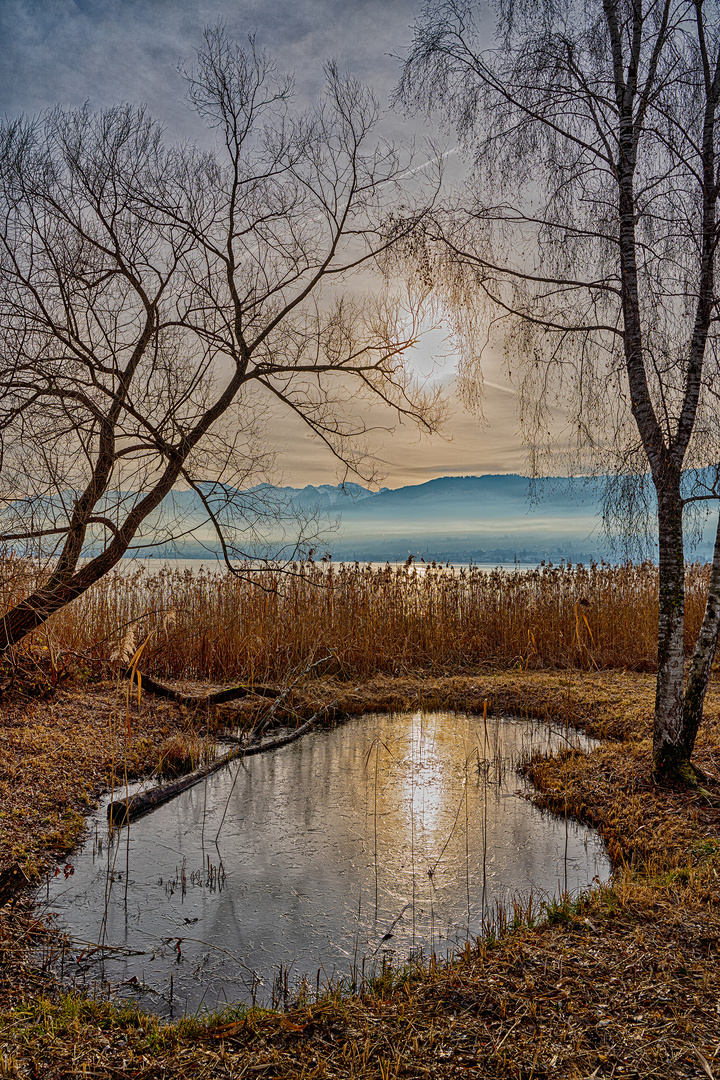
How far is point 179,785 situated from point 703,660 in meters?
3.82

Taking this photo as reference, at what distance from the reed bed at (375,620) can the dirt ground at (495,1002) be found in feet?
13.2

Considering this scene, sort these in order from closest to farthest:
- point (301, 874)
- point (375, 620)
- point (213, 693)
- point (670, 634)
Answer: point (301, 874) < point (670, 634) < point (213, 693) < point (375, 620)

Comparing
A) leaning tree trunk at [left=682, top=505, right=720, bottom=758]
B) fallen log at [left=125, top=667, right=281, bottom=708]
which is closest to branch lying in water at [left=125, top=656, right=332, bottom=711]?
fallen log at [left=125, top=667, right=281, bottom=708]

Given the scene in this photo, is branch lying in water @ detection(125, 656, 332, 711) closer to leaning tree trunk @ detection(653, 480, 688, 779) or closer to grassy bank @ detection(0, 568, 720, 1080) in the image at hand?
grassy bank @ detection(0, 568, 720, 1080)

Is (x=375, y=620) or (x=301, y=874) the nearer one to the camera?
(x=301, y=874)

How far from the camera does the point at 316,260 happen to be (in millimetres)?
6484

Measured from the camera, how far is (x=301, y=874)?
389 cm

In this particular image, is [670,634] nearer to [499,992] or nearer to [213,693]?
[499,992]

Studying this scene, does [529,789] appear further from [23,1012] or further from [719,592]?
[23,1012]

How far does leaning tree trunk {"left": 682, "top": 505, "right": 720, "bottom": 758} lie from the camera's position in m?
4.52

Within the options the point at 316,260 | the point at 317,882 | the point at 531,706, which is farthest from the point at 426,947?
the point at 316,260

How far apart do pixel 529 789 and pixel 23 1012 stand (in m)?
3.79

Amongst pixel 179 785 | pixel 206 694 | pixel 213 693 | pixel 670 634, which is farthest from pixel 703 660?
pixel 206 694

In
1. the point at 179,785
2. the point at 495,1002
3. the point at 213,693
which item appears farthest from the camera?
the point at 213,693
